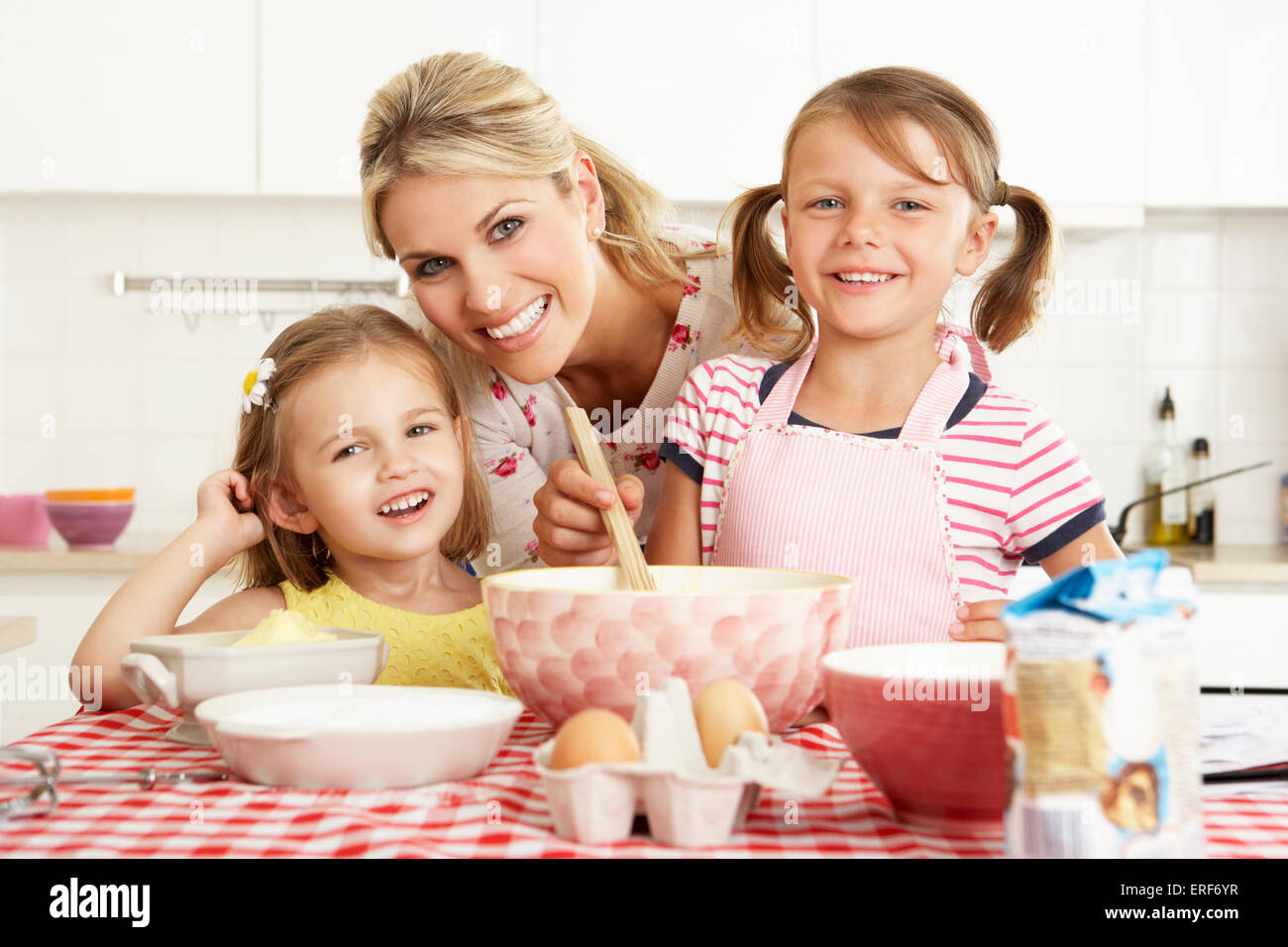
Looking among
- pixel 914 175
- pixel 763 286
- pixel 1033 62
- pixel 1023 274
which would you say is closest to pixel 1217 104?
pixel 1033 62

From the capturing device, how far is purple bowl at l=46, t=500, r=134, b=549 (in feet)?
8.52

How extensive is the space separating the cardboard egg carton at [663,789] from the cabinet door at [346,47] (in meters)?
2.34

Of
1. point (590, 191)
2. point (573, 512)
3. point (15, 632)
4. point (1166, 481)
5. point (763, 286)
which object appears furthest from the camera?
point (1166, 481)

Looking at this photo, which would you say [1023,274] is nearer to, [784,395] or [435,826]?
[784,395]

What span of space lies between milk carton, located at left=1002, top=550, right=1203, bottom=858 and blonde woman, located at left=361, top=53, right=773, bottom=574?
56cm

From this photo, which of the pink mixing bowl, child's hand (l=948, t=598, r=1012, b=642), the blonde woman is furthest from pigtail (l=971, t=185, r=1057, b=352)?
the pink mixing bowl

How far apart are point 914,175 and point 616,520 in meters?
0.47

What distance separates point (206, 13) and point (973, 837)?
2620mm

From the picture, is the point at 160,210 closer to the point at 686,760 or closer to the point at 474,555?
the point at 474,555

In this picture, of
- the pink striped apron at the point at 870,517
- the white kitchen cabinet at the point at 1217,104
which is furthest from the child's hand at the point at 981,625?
the white kitchen cabinet at the point at 1217,104

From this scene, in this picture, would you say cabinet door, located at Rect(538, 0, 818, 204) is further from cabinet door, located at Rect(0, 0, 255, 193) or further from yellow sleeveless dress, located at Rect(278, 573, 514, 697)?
yellow sleeveless dress, located at Rect(278, 573, 514, 697)

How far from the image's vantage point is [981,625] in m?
0.80

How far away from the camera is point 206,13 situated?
262 centimetres

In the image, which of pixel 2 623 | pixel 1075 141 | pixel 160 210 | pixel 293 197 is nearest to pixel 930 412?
pixel 2 623
